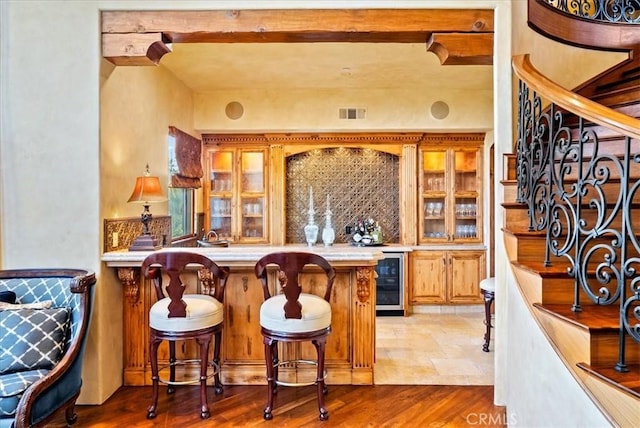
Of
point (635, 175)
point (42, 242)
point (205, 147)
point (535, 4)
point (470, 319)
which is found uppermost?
point (535, 4)

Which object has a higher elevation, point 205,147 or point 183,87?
point 183,87

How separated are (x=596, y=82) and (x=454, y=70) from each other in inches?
64.7

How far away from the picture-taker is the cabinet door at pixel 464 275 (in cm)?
542

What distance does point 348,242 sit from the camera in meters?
5.62

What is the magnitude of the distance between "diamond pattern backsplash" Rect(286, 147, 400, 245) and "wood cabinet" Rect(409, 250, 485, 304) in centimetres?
55

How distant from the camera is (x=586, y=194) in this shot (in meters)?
2.01

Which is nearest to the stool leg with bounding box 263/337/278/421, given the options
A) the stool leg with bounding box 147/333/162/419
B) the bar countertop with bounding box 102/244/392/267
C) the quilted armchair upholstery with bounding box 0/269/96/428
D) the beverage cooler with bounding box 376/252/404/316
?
the bar countertop with bounding box 102/244/392/267

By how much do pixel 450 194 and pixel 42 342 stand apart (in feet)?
15.9

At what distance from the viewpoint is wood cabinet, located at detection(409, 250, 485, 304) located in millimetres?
5426

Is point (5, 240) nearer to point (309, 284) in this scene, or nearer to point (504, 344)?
point (309, 284)

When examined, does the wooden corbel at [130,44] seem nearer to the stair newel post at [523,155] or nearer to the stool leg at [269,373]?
the stool leg at [269,373]

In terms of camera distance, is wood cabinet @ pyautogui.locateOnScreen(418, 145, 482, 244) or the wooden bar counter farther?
wood cabinet @ pyautogui.locateOnScreen(418, 145, 482, 244)

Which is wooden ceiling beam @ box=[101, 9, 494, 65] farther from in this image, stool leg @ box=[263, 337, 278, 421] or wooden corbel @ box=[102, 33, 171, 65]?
stool leg @ box=[263, 337, 278, 421]

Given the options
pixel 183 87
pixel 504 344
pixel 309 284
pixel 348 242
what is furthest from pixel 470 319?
pixel 183 87
